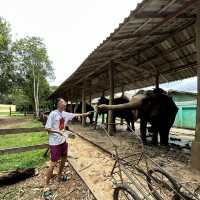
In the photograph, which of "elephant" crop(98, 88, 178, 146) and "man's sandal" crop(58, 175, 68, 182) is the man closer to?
"man's sandal" crop(58, 175, 68, 182)

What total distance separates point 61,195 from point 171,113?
441 cm

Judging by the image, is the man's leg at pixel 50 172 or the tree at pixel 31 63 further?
the tree at pixel 31 63

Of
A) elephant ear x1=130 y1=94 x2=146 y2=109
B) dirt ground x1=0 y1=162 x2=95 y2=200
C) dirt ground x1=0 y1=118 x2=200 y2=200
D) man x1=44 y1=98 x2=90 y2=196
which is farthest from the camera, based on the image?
elephant ear x1=130 y1=94 x2=146 y2=109

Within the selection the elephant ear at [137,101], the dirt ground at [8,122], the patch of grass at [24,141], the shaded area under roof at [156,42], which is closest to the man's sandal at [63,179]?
the elephant ear at [137,101]

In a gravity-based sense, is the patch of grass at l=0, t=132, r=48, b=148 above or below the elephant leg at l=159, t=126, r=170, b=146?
below

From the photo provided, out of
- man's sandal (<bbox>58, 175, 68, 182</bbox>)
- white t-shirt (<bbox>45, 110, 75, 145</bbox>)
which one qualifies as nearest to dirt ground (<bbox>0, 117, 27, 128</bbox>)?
man's sandal (<bbox>58, 175, 68, 182</bbox>)

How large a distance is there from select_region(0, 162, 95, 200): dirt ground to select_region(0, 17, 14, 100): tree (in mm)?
24592

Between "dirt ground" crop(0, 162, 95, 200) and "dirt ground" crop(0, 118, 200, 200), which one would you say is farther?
"dirt ground" crop(0, 162, 95, 200)

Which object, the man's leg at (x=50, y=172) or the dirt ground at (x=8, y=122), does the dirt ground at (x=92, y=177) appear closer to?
the man's leg at (x=50, y=172)

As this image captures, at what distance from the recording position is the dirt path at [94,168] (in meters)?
4.16

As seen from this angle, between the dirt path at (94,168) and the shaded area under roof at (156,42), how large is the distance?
116 inches

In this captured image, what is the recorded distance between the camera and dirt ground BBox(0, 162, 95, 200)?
4.57 meters

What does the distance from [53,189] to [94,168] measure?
101 centimetres

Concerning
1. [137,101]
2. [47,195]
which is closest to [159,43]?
[137,101]
